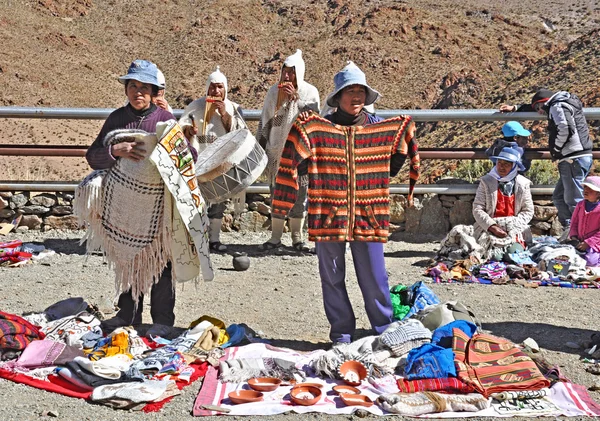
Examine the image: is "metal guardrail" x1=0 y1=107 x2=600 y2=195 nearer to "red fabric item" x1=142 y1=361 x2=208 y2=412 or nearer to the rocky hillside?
"red fabric item" x1=142 y1=361 x2=208 y2=412

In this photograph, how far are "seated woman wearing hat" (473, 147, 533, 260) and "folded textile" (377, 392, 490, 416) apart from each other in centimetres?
379

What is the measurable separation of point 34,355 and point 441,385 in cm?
253

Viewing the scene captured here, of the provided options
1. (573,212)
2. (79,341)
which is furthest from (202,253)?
(573,212)

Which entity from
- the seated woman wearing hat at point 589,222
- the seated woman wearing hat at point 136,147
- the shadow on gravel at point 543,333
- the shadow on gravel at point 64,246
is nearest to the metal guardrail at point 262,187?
the shadow on gravel at point 64,246

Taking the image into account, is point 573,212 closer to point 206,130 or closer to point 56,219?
point 206,130

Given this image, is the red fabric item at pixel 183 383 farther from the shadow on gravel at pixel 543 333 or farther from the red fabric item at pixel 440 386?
the shadow on gravel at pixel 543 333

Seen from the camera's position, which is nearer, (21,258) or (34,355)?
(34,355)

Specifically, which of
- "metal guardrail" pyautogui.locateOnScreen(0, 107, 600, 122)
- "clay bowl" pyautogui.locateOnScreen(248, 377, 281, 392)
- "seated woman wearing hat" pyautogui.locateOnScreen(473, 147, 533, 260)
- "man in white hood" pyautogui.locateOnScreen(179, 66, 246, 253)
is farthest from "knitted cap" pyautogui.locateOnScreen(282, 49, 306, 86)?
"clay bowl" pyautogui.locateOnScreen(248, 377, 281, 392)

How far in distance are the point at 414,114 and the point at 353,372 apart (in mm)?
4895

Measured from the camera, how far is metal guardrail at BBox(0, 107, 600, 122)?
9.23 meters

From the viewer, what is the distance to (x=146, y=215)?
544 cm

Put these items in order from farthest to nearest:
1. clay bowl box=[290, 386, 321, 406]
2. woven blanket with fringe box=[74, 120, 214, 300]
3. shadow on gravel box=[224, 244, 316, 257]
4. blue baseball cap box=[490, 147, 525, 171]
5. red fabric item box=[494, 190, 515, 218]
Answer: shadow on gravel box=[224, 244, 316, 257] < red fabric item box=[494, 190, 515, 218] < blue baseball cap box=[490, 147, 525, 171] < woven blanket with fringe box=[74, 120, 214, 300] < clay bowl box=[290, 386, 321, 406]

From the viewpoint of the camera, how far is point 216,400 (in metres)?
4.64

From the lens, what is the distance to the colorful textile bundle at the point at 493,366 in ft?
15.4
